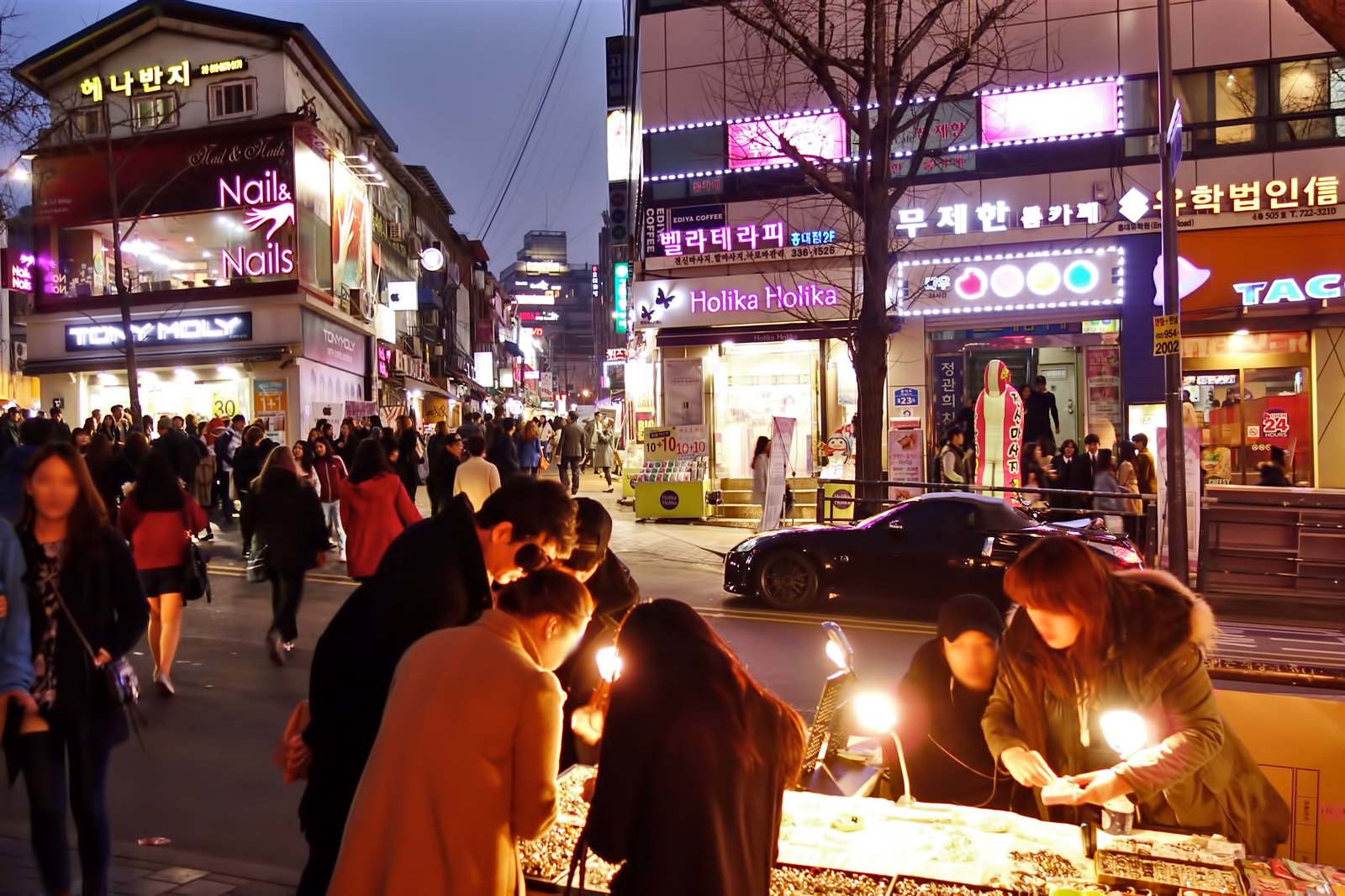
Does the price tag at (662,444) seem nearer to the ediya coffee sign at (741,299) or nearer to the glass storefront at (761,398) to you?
the glass storefront at (761,398)

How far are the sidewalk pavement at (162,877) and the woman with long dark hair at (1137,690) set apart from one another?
3264mm

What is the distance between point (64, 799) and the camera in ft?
12.3

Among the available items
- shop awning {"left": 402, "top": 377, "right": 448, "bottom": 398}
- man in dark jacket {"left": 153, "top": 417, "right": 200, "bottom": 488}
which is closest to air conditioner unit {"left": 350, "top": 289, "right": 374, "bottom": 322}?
shop awning {"left": 402, "top": 377, "right": 448, "bottom": 398}

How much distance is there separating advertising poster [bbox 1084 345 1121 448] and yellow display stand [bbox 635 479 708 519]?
8.56 m

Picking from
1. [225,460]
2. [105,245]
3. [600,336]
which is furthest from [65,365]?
[600,336]

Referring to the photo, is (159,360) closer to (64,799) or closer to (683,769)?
(64,799)

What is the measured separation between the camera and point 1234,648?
14.5 feet

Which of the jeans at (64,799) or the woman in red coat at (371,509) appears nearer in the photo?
the jeans at (64,799)

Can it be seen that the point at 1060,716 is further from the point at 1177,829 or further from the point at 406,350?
the point at 406,350

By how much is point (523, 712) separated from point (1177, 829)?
8.42 ft

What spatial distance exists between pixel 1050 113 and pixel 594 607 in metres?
20.4

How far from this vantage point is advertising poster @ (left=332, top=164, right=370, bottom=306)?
98.2 ft

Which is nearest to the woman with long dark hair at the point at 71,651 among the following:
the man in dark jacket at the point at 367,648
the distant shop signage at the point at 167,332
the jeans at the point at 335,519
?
the man in dark jacket at the point at 367,648

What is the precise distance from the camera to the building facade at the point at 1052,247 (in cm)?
1948
